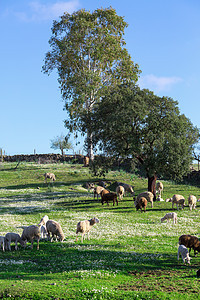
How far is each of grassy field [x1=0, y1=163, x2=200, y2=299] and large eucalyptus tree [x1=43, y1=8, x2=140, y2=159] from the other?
35.1m

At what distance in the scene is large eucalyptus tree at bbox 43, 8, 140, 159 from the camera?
67875 mm

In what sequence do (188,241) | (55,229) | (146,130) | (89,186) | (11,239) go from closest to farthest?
(188,241) → (11,239) → (55,229) → (146,130) → (89,186)

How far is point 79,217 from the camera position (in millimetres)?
30594

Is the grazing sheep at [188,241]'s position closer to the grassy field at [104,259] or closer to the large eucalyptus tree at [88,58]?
the grassy field at [104,259]

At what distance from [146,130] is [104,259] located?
27.2m

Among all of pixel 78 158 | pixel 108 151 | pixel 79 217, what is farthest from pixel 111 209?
pixel 78 158

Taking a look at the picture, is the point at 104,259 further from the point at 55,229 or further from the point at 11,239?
the point at 11,239

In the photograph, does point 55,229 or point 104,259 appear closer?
point 104,259

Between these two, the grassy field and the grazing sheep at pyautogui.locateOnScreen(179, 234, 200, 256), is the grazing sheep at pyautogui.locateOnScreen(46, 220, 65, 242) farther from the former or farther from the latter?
the grazing sheep at pyautogui.locateOnScreen(179, 234, 200, 256)

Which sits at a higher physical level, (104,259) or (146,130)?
(146,130)

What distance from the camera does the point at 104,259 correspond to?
17.3m

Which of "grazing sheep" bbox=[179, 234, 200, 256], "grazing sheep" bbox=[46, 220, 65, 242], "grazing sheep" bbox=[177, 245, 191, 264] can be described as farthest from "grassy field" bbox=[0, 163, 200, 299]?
"grazing sheep" bbox=[179, 234, 200, 256]

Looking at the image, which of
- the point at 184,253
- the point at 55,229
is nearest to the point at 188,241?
the point at 184,253

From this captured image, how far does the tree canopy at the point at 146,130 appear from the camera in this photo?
4081cm
